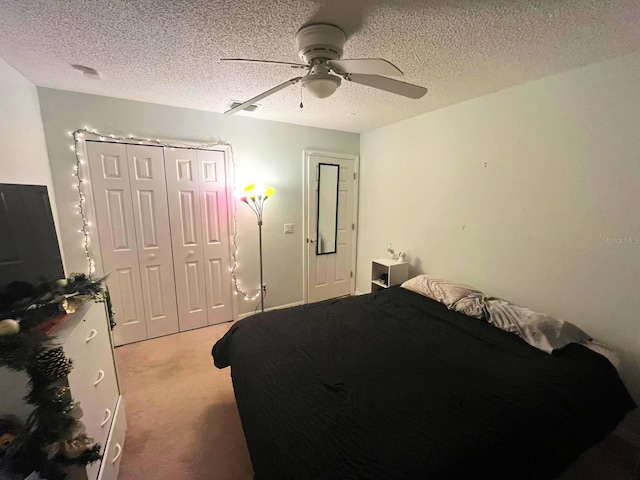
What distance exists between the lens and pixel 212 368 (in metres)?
2.47

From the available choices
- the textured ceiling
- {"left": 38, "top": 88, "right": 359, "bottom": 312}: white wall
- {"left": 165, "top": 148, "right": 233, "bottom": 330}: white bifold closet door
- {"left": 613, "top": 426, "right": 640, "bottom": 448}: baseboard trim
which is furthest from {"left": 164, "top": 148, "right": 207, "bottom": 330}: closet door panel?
→ {"left": 613, "top": 426, "right": 640, "bottom": 448}: baseboard trim

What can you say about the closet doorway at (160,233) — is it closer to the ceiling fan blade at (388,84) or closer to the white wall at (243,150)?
the white wall at (243,150)

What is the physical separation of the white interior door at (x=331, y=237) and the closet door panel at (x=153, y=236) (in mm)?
1672

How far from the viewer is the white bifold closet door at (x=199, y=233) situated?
281 centimetres

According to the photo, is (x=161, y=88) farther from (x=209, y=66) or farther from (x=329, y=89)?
(x=329, y=89)

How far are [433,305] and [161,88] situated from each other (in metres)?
2.94

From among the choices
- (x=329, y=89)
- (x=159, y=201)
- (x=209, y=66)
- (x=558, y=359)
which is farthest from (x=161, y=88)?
(x=558, y=359)

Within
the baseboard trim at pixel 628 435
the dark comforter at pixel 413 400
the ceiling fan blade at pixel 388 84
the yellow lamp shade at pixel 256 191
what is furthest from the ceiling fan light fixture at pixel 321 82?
the baseboard trim at pixel 628 435

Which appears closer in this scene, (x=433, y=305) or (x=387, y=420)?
(x=387, y=420)

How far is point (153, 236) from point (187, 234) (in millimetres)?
319

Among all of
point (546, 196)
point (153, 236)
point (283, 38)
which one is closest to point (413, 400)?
point (546, 196)

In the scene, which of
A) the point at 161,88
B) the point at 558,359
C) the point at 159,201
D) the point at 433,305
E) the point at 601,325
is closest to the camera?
the point at 558,359

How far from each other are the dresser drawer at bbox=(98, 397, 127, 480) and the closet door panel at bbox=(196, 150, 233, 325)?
1.46 metres

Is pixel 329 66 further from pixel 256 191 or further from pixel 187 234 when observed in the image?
pixel 187 234
